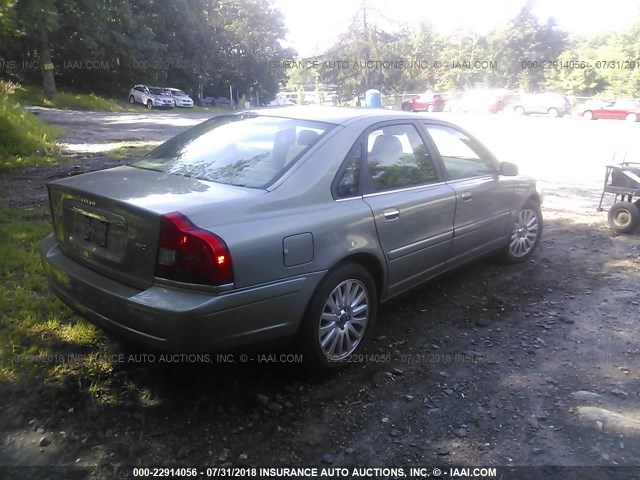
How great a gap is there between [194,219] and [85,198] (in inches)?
32.3

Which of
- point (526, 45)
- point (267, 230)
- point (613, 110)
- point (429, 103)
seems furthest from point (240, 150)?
point (526, 45)

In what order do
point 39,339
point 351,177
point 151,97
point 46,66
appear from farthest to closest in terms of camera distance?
point 151,97
point 46,66
point 39,339
point 351,177

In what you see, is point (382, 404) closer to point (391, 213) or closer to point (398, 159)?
point (391, 213)

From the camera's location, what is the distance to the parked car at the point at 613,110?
28.2 m

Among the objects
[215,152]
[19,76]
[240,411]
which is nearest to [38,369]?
[240,411]

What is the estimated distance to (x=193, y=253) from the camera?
8.39 ft

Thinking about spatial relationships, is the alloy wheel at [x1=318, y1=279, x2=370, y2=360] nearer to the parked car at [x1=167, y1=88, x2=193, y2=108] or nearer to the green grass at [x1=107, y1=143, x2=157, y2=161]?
the green grass at [x1=107, y1=143, x2=157, y2=161]

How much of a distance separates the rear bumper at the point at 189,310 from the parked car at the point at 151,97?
32789 mm

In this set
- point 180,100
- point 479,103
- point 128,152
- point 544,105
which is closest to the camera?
point 128,152

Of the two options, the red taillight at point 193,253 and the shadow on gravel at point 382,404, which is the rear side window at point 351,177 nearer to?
the red taillight at point 193,253

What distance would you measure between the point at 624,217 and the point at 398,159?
4.10 metres

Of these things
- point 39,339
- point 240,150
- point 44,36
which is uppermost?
point 44,36

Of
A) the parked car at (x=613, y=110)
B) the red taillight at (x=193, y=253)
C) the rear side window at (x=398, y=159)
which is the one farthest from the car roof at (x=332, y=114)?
the parked car at (x=613, y=110)

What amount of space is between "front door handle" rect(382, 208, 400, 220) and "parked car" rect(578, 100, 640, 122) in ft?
99.1
